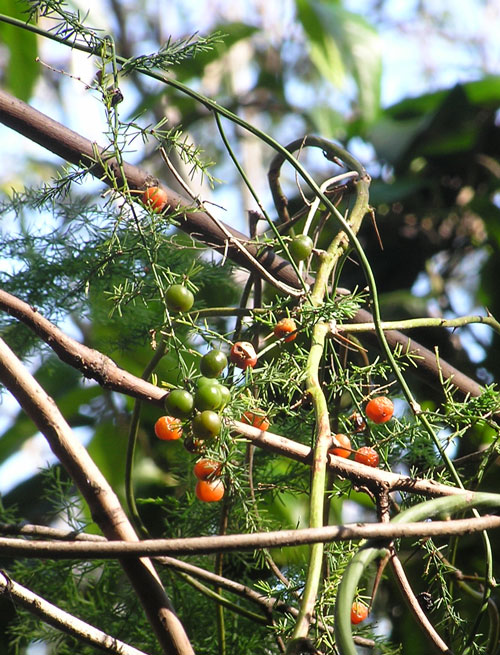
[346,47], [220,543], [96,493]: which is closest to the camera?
[220,543]

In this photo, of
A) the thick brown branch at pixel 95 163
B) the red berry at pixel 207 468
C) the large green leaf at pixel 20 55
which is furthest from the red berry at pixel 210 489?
the large green leaf at pixel 20 55

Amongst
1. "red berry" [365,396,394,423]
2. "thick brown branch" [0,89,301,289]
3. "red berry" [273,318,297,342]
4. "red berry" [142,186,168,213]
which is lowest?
"red berry" [365,396,394,423]

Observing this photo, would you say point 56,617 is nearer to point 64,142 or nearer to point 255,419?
point 255,419

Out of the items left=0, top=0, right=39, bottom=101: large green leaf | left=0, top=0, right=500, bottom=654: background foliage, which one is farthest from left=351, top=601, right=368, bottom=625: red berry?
left=0, top=0, right=39, bottom=101: large green leaf

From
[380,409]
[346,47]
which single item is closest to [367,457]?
[380,409]

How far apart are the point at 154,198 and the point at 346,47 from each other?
4.70ft

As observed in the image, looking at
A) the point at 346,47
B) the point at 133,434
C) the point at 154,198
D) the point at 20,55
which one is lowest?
the point at 133,434

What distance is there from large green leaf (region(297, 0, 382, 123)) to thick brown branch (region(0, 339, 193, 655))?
59.8 inches

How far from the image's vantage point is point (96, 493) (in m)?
0.36

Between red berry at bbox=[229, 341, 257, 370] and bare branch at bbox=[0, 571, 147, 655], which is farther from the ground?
red berry at bbox=[229, 341, 257, 370]

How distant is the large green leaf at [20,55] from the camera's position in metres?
1.09

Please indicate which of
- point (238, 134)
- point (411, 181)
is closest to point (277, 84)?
point (238, 134)

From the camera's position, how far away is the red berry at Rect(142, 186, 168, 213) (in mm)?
439

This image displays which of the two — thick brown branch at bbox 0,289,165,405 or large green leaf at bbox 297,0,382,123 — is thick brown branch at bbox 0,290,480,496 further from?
large green leaf at bbox 297,0,382,123
